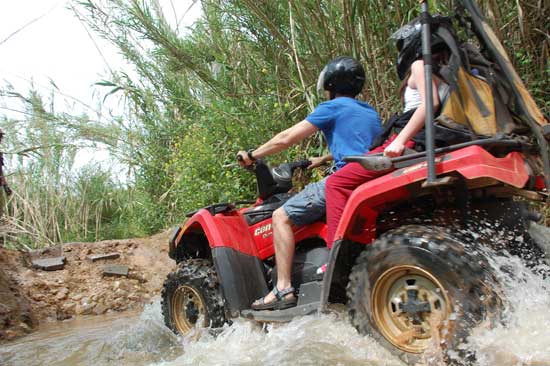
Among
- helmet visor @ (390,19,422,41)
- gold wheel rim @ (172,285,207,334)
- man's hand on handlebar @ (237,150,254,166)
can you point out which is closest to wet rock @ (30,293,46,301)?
gold wheel rim @ (172,285,207,334)

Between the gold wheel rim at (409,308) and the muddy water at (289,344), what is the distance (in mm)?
112

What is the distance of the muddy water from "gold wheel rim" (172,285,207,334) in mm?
117

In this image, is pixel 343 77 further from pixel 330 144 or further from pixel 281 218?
pixel 281 218

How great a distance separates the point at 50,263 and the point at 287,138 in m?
5.02

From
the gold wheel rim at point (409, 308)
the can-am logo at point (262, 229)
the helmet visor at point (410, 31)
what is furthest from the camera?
the can-am logo at point (262, 229)

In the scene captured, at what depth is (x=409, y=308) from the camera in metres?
2.47

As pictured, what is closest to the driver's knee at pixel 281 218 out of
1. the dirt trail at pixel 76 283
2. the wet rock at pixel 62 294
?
the dirt trail at pixel 76 283

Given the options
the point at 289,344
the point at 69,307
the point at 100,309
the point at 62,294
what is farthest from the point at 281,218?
the point at 62,294

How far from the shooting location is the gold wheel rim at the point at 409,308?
242cm

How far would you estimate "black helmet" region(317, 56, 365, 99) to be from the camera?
134 inches

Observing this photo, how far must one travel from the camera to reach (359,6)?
503 cm

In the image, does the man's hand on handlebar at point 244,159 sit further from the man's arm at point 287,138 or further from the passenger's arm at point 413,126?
the passenger's arm at point 413,126

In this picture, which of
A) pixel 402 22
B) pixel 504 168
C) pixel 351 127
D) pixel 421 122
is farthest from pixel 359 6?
pixel 504 168

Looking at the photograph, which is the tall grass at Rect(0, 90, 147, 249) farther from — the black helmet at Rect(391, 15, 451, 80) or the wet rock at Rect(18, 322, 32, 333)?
the black helmet at Rect(391, 15, 451, 80)
